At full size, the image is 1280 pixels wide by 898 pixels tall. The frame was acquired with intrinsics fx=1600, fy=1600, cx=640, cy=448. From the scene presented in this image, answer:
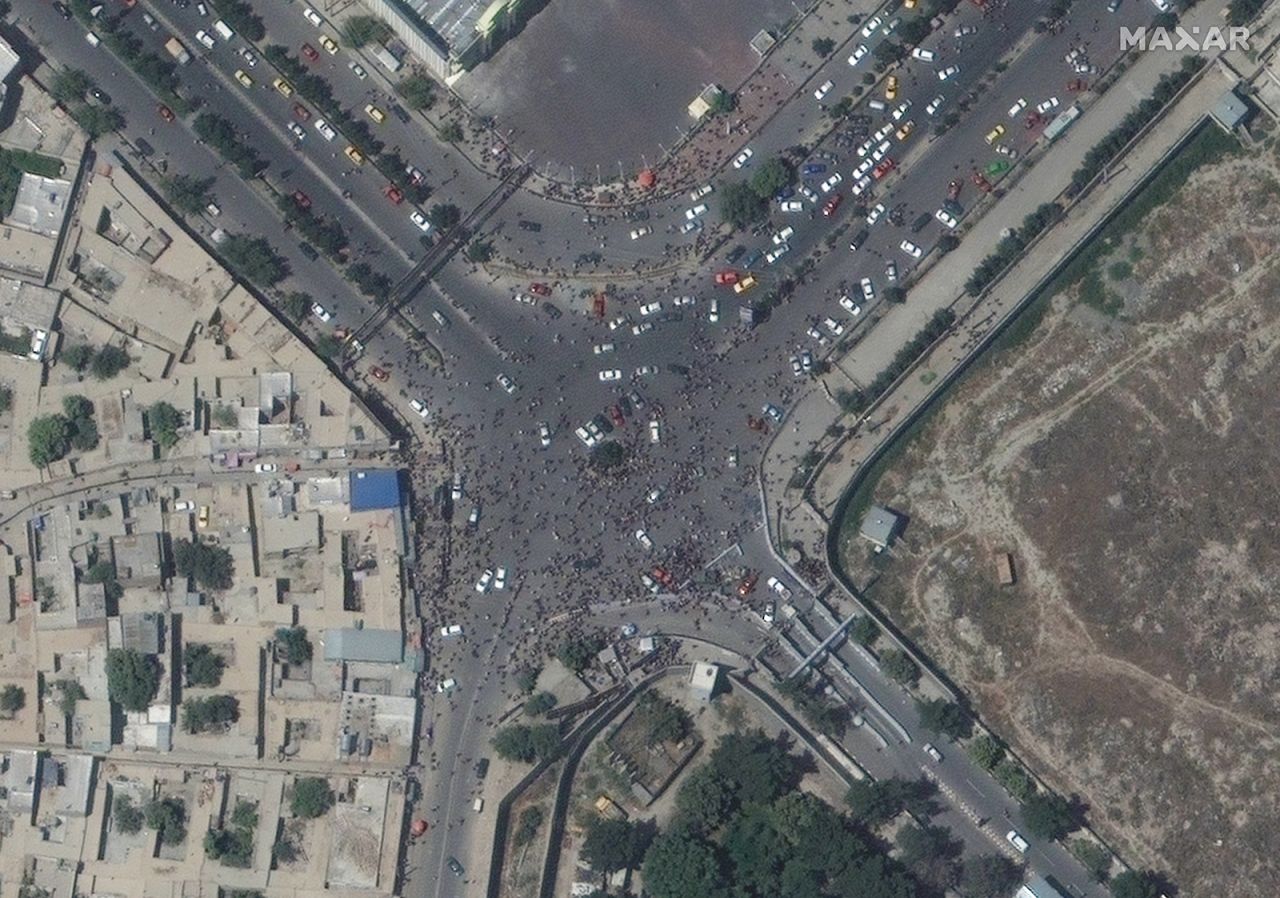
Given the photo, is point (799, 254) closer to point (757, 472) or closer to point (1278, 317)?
point (757, 472)

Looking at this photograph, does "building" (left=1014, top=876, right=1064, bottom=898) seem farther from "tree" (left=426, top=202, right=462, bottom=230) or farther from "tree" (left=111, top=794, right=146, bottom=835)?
"tree" (left=426, top=202, right=462, bottom=230)

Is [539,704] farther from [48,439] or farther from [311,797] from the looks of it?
[48,439]

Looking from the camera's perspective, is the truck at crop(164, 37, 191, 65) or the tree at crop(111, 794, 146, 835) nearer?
the tree at crop(111, 794, 146, 835)

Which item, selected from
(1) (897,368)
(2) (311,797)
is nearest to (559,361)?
(1) (897,368)

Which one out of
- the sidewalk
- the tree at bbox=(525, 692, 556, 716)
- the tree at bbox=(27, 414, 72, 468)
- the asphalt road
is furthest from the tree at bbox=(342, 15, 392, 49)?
the tree at bbox=(525, 692, 556, 716)

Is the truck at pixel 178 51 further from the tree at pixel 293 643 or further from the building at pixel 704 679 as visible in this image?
the building at pixel 704 679
